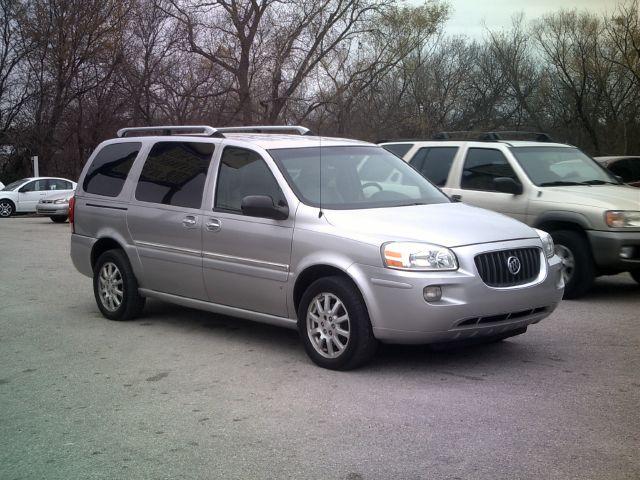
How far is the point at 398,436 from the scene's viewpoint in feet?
15.5

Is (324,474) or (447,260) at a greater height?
(447,260)

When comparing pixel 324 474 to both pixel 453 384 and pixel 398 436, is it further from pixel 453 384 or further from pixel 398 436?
pixel 453 384

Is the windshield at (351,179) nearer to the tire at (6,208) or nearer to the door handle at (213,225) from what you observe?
the door handle at (213,225)

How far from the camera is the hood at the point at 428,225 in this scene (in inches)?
234

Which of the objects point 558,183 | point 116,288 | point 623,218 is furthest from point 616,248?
point 116,288

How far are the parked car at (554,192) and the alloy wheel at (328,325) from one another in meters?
2.23

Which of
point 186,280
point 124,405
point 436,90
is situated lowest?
point 124,405

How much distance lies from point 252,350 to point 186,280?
3.18ft

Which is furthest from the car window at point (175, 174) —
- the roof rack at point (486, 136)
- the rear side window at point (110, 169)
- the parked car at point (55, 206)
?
the parked car at point (55, 206)

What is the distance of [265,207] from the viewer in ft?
21.3

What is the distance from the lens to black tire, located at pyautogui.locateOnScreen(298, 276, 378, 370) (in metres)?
5.94

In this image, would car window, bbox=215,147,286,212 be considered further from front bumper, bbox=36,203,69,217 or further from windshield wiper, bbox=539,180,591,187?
front bumper, bbox=36,203,69,217

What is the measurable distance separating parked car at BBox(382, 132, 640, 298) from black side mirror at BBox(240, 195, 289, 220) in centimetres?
204

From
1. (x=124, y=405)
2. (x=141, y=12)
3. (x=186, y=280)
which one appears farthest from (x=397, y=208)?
(x=141, y=12)
